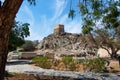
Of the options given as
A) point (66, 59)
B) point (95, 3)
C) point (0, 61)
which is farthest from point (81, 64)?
point (0, 61)

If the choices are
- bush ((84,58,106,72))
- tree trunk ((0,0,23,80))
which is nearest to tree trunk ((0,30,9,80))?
tree trunk ((0,0,23,80))

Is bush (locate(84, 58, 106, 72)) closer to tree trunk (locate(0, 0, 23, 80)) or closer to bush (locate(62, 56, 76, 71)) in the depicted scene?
bush (locate(62, 56, 76, 71))

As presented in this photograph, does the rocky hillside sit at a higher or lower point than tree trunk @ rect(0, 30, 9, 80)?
higher

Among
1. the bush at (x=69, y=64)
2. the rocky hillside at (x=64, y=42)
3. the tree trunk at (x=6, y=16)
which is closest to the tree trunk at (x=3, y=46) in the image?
the tree trunk at (x=6, y=16)

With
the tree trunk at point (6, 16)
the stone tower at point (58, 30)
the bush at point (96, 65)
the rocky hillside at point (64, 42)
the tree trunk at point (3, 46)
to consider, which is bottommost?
the bush at point (96, 65)

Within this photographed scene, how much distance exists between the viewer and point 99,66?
19.6m

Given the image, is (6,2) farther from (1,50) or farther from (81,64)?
(81,64)

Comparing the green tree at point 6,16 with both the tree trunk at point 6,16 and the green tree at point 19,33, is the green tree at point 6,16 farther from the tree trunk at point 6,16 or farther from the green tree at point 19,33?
the green tree at point 19,33

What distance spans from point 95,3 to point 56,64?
10524 millimetres

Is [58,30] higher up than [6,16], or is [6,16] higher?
[58,30]

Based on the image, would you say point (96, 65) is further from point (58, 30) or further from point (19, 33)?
point (58, 30)

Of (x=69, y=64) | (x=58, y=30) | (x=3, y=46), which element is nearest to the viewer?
(x=3, y=46)

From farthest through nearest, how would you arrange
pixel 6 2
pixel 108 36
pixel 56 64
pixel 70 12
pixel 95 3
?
pixel 108 36, pixel 56 64, pixel 95 3, pixel 70 12, pixel 6 2

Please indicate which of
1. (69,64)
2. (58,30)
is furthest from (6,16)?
(58,30)
